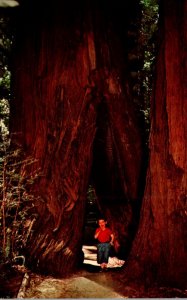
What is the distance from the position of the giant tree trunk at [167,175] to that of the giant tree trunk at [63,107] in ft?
2.68

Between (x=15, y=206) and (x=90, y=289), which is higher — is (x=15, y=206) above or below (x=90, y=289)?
above

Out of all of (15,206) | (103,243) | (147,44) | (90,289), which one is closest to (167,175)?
(103,243)

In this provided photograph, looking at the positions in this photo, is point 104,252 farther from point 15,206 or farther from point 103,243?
point 15,206

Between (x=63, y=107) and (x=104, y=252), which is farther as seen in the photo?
(x=104, y=252)

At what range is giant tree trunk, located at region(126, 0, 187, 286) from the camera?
446 cm

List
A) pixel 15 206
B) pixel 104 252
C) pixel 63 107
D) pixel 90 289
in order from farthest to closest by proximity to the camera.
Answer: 1. pixel 104 252
2. pixel 63 107
3. pixel 15 206
4. pixel 90 289

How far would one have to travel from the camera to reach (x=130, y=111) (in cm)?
551

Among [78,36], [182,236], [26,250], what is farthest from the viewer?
[78,36]

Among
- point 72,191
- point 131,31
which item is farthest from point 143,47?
point 72,191

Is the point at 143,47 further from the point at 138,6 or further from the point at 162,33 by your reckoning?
the point at 162,33

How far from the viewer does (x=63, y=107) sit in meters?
5.09

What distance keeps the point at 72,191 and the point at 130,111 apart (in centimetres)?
156

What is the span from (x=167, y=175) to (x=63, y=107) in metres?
1.76

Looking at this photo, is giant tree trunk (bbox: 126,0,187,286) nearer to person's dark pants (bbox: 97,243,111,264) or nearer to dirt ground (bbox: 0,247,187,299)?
dirt ground (bbox: 0,247,187,299)
